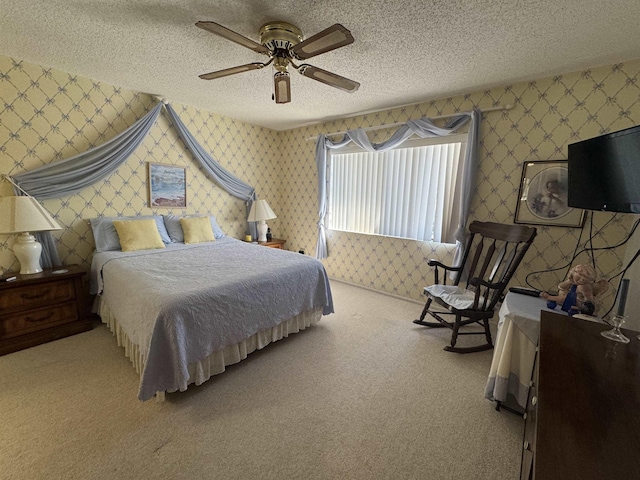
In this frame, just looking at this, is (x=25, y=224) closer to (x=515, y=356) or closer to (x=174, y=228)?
(x=174, y=228)

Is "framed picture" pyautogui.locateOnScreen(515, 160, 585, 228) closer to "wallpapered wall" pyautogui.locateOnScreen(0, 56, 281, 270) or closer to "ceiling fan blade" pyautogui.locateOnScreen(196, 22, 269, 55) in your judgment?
Result: "ceiling fan blade" pyautogui.locateOnScreen(196, 22, 269, 55)

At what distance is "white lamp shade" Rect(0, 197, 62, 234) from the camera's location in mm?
2248

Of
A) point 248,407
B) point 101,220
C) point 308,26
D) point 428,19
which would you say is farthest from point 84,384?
point 428,19

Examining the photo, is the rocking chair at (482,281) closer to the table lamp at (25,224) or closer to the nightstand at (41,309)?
the nightstand at (41,309)

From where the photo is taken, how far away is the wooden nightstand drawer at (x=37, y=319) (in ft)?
7.38

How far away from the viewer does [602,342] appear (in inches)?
43.9

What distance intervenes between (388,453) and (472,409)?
2.27 ft

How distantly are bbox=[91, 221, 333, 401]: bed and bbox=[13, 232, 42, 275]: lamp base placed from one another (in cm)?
42

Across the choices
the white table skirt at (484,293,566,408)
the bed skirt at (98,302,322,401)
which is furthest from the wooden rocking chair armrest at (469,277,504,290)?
the bed skirt at (98,302,322,401)

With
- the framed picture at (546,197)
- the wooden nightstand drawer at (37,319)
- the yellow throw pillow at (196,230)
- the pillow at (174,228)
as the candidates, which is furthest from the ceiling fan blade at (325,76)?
the wooden nightstand drawer at (37,319)

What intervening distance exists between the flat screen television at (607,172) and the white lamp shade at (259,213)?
3.34 metres

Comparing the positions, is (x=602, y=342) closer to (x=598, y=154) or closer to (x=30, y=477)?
(x=598, y=154)

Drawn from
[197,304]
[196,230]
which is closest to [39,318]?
[196,230]

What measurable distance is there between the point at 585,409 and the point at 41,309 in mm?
3551
